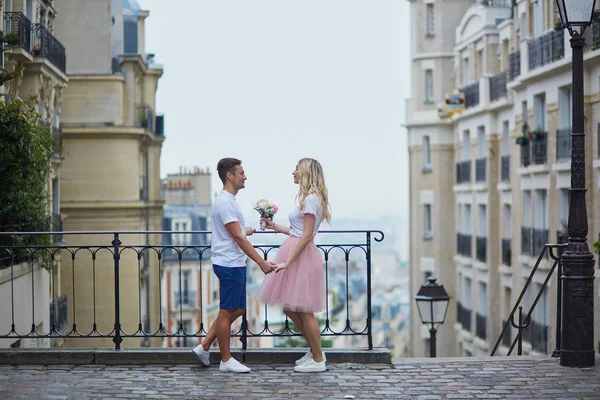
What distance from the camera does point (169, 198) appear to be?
60.9m

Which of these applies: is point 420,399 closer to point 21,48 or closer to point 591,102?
point 21,48

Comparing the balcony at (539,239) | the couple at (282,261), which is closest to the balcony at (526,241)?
the balcony at (539,239)

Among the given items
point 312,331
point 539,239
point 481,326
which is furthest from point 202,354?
point 481,326

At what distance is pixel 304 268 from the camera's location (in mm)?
11234

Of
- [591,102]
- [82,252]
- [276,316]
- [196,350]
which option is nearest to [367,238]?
[196,350]

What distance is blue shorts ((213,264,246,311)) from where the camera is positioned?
36.5ft

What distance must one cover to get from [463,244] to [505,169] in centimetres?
645

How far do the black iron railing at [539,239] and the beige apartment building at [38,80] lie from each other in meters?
13.8

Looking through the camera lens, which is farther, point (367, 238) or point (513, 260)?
point (513, 260)

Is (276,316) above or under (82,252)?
under

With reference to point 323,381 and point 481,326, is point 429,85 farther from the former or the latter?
point 323,381

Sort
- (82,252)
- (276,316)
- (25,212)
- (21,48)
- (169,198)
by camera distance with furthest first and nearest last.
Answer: (276,316)
(169,198)
(82,252)
(21,48)
(25,212)

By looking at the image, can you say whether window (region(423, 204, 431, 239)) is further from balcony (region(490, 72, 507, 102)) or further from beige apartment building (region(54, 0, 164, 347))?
beige apartment building (region(54, 0, 164, 347))

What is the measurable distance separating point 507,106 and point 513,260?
5.51m
